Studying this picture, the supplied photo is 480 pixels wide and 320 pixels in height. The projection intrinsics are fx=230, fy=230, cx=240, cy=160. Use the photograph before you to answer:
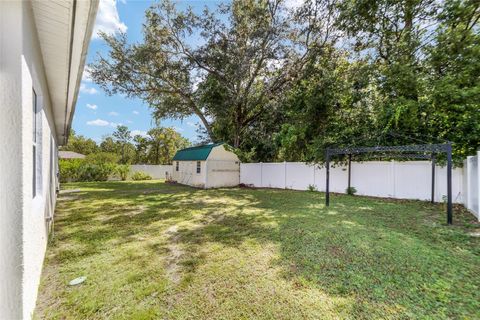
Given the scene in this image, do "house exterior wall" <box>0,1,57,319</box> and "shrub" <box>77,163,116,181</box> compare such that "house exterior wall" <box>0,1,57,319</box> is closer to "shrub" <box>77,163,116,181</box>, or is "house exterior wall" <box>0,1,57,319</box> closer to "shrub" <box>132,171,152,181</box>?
"shrub" <box>77,163,116,181</box>

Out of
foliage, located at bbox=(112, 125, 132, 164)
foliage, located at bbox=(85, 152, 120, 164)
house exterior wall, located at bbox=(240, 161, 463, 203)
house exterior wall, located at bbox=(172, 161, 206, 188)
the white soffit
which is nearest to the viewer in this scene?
the white soffit

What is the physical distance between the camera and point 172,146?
99.3 ft

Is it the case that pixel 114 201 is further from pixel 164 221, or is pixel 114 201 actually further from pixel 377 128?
pixel 377 128

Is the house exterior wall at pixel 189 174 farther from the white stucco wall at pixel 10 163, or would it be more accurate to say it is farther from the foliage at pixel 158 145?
the foliage at pixel 158 145

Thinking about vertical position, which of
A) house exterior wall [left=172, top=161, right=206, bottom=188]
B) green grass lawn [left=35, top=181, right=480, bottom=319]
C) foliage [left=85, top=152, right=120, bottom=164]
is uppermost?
foliage [left=85, top=152, right=120, bottom=164]

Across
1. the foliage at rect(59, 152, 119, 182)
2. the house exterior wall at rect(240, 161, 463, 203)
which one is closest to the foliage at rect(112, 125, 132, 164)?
the foliage at rect(59, 152, 119, 182)

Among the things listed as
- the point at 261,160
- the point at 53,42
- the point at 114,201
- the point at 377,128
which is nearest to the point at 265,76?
the point at 261,160

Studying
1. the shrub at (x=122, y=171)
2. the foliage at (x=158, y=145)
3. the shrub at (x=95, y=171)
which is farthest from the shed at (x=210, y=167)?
the foliage at (x=158, y=145)

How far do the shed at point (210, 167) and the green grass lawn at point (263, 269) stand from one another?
8004mm

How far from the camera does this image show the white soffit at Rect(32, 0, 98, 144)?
75.6 inches

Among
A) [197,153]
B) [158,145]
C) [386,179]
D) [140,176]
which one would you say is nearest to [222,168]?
[197,153]

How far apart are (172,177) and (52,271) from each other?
Result: 14971 millimetres

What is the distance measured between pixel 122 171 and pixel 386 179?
62.6 feet

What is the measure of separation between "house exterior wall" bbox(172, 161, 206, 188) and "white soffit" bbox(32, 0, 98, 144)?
10850mm
